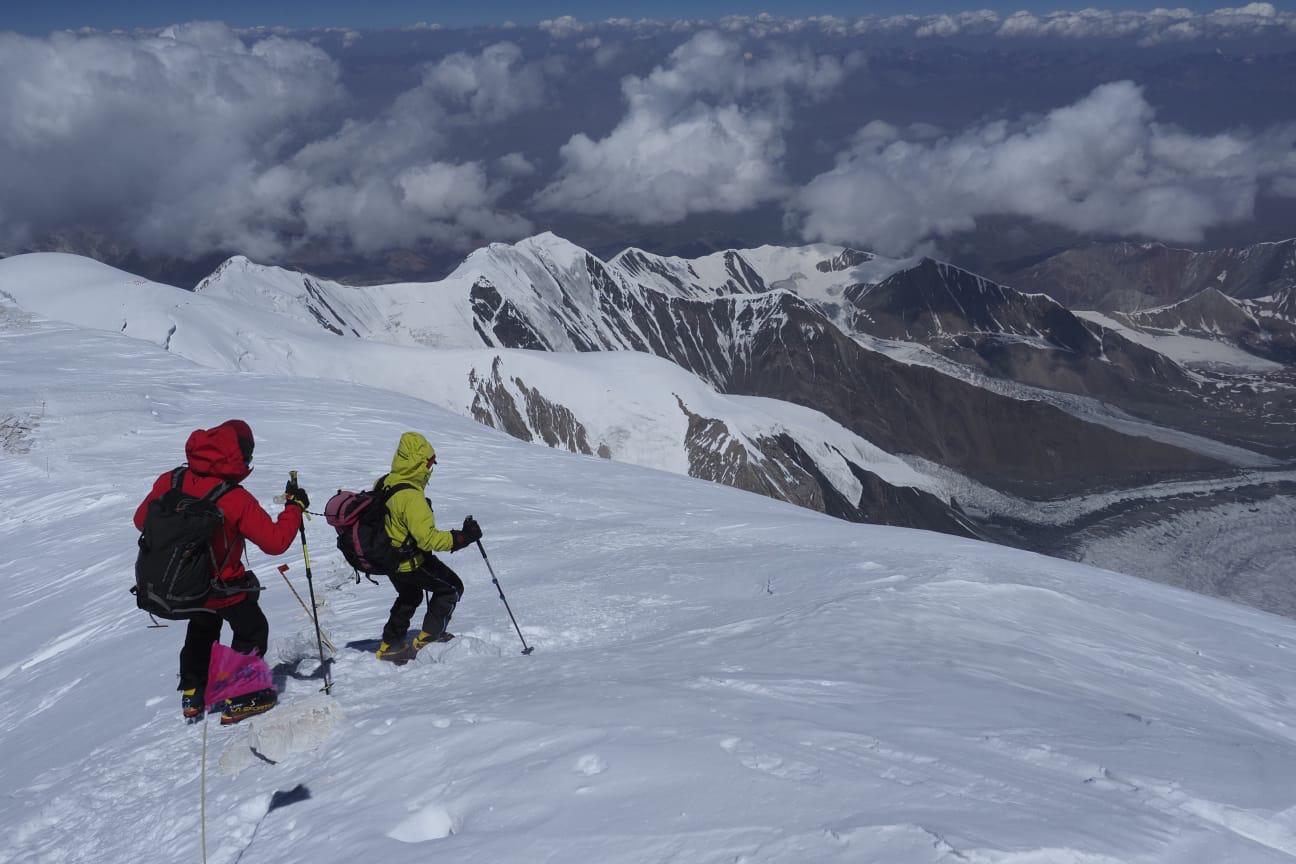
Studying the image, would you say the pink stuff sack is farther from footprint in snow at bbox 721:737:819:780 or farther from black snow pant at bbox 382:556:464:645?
footprint in snow at bbox 721:737:819:780

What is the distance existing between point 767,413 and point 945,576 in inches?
5348

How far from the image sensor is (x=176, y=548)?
688cm

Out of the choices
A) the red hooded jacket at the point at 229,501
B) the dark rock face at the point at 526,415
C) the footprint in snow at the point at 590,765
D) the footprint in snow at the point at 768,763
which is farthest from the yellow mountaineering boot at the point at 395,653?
the dark rock face at the point at 526,415

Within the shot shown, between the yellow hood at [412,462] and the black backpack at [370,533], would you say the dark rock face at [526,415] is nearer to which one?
the black backpack at [370,533]

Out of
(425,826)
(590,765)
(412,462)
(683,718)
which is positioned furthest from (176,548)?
(683,718)

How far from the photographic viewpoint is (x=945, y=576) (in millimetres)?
12023

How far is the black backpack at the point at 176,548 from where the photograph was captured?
682 centimetres

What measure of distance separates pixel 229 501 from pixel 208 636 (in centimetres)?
144

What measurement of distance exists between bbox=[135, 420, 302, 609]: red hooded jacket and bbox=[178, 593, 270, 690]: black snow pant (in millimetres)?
111

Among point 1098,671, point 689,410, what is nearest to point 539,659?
point 1098,671

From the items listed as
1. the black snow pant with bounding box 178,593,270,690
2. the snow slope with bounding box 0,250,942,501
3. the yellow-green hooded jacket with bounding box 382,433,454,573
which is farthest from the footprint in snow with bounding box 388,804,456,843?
the snow slope with bounding box 0,250,942,501

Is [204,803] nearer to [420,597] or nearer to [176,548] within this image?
[176,548]

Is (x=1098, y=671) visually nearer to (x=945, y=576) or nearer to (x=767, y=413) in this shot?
(x=945, y=576)

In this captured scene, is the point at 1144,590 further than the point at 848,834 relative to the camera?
Yes
